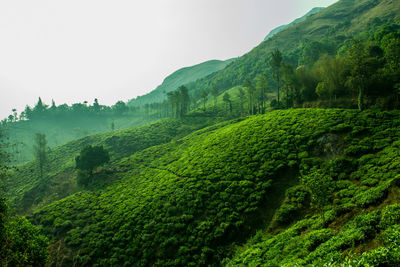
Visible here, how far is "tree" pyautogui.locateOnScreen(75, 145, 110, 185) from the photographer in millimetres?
58062

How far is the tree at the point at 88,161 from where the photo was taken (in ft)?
190

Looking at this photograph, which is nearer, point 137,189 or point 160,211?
point 160,211

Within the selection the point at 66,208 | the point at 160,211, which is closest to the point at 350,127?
the point at 160,211

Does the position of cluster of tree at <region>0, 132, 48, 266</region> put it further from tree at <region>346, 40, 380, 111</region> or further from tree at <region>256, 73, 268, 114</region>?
tree at <region>256, 73, 268, 114</region>

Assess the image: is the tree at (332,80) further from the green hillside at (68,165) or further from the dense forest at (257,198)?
the green hillside at (68,165)

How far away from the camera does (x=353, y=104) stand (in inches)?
2037

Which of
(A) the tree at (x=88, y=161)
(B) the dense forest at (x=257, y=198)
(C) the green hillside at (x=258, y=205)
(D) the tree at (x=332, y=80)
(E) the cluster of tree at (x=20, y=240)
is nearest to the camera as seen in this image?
(B) the dense forest at (x=257, y=198)

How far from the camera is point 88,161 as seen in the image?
60.6m

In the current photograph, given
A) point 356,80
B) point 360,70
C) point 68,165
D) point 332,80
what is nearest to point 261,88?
point 332,80

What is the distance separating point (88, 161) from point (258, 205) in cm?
5482

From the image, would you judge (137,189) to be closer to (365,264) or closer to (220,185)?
(220,185)

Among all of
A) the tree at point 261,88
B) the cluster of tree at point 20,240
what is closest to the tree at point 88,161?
the cluster of tree at point 20,240

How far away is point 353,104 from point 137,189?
61.4 meters

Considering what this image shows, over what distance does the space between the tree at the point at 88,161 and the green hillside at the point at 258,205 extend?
10899 mm
